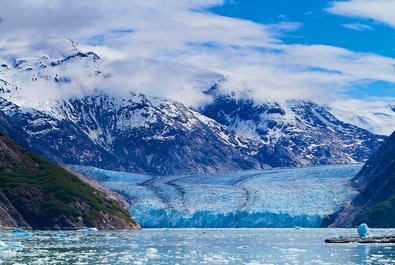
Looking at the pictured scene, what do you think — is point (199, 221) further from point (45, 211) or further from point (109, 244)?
point (109, 244)

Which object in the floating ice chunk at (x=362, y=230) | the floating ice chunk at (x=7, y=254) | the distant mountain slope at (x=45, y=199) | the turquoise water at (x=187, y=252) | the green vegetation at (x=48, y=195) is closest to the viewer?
the turquoise water at (x=187, y=252)

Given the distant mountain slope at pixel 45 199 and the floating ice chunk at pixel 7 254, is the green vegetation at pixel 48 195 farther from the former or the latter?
the floating ice chunk at pixel 7 254

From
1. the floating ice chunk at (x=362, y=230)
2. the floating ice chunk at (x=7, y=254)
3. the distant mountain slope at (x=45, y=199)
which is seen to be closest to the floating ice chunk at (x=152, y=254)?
the floating ice chunk at (x=7, y=254)

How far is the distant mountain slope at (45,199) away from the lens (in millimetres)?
164500

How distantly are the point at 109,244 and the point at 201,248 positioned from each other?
38.8 feet

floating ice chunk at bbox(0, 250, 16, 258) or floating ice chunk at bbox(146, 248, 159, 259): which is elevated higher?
floating ice chunk at bbox(0, 250, 16, 258)

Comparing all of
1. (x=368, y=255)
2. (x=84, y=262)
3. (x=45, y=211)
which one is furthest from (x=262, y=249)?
(x=45, y=211)

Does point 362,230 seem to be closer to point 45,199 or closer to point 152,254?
point 152,254

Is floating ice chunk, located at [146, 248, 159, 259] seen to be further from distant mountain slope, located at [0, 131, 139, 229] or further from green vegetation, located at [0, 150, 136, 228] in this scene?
green vegetation, located at [0, 150, 136, 228]

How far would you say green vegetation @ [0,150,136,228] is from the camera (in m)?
166

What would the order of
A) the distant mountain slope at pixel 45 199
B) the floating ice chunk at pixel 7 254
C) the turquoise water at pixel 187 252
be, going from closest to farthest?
the turquoise water at pixel 187 252, the floating ice chunk at pixel 7 254, the distant mountain slope at pixel 45 199

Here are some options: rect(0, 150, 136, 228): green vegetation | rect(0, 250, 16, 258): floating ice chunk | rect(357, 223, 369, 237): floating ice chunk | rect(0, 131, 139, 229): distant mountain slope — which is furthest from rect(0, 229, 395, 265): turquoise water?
rect(0, 150, 136, 228): green vegetation

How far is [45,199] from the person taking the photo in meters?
170

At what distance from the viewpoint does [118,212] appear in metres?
182
